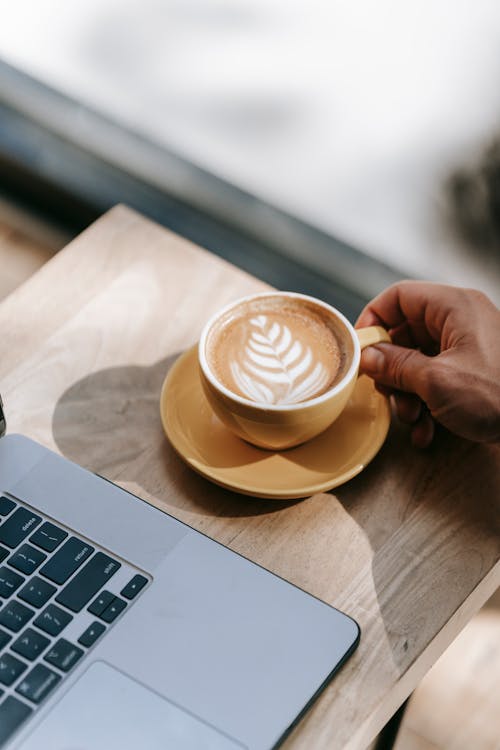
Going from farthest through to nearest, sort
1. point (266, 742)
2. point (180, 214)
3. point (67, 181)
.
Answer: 1. point (67, 181)
2. point (180, 214)
3. point (266, 742)

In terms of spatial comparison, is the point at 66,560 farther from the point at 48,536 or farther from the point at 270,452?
the point at 270,452

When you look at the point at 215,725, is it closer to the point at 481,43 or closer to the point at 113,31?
the point at 481,43

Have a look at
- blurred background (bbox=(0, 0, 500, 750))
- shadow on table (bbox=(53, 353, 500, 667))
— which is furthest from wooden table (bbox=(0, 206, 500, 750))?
blurred background (bbox=(0, 0, 500, 750))

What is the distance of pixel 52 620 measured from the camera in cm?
63

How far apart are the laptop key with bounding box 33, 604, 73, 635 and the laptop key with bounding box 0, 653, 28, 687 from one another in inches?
1.1

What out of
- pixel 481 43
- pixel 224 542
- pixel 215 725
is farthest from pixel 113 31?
pixel 215 725

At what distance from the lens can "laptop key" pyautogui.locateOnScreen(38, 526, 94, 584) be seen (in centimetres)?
66

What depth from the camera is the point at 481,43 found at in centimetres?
99

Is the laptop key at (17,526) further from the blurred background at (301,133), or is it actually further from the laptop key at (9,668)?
the blurred background at (301,133)

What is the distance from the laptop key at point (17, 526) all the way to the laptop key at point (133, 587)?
0.09 meters

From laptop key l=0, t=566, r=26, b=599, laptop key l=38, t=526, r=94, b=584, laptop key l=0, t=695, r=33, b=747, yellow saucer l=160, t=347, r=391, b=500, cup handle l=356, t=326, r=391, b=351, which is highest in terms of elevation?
cup handle l=356, t=326, r=391, b=351

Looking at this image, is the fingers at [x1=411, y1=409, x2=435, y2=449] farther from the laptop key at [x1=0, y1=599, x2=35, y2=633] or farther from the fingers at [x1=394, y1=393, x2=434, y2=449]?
the laptop key at [x1=0, y1=599, x2=35, y2=633]

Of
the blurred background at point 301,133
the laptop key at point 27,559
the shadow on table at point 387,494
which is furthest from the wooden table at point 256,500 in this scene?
the blurred background at point 301,133

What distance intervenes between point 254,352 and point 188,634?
23 centimetres
